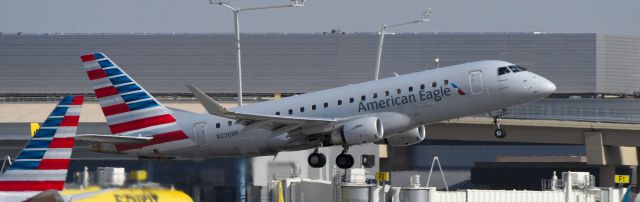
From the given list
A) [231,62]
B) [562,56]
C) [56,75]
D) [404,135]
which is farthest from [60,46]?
[404,135]

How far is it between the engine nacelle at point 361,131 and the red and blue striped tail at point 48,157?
1059 inches

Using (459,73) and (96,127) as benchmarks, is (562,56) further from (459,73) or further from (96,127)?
(459,73)

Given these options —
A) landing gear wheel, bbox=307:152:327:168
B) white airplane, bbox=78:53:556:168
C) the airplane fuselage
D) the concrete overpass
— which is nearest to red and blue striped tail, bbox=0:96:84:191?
white airplane, bbox=78:53:556:168

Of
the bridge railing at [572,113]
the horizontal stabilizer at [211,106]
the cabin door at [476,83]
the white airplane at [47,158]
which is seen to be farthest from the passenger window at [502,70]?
the bridge railing at [572,113]

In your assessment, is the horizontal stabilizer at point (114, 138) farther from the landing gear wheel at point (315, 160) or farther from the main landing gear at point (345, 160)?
the main landing gear at point (345, 160)

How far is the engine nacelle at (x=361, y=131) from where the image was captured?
67625mm

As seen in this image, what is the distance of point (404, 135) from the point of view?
7356 centimetres

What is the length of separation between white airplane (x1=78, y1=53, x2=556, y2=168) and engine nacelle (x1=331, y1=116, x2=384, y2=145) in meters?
0.04

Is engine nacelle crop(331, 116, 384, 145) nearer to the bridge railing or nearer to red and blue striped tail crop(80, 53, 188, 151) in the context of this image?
red and blue striped tail crop(80, 53, 188, 151)

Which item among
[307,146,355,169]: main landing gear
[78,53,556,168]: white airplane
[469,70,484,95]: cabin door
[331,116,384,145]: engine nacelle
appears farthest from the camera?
[307,146,355,169]: main landing gear

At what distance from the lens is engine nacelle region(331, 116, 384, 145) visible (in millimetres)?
67625

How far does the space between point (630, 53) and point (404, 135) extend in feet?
419

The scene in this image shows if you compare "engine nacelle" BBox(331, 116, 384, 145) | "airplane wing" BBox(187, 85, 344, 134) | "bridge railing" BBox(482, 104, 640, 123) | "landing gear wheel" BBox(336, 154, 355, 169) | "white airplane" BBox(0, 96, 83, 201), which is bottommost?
"white airplane" BBox(0, 96, 83, 201)

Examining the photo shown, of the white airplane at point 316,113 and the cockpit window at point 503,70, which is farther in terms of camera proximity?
the cockpit window at point 503,70
